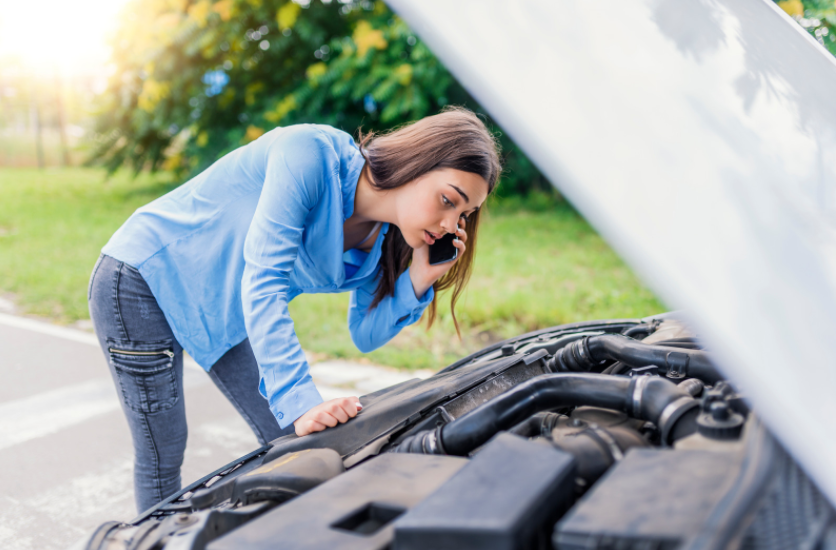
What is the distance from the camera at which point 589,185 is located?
2.62ft

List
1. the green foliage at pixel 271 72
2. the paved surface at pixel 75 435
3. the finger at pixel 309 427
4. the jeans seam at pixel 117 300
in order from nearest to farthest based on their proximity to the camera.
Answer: the finger at pixel 309 427 → the jeans seam at pixel 117 300 → the paved surface at pixel 75 435 → the green foliage at pixel 271 72

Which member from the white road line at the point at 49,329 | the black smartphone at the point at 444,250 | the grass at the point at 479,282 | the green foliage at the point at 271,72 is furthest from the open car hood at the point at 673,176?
the green foliage at the point at 271,72

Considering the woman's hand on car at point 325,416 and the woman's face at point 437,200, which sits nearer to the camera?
the woman's hand on car at point 325,416

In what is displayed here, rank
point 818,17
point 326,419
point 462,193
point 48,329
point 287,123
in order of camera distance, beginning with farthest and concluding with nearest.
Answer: point 287,123, point 48,329, point 818,17, point 462,193, point 326,419

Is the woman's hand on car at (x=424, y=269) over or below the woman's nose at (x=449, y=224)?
below

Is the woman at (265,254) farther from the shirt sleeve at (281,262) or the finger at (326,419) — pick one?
the finger at (326,419)

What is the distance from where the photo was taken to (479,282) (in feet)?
17.3

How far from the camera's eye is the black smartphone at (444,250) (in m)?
1.87

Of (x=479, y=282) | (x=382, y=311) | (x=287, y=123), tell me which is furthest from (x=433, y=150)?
(x=287, y=123)

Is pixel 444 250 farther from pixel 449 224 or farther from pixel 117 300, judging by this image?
pixel 117 300

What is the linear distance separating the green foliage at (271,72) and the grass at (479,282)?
108cm

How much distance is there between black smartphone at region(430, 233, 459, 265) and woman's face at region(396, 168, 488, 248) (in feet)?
0.70

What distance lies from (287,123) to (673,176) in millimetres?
7377

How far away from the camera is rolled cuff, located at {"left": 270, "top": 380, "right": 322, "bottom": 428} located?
1.38m
